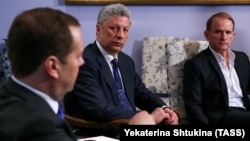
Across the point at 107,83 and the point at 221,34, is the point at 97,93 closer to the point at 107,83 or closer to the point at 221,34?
the point at 107,83

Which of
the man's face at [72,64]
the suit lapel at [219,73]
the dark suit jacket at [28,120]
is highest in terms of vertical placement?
the man's face at [72,64]

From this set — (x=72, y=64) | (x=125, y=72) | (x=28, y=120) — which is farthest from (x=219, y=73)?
(x=28, y=120)

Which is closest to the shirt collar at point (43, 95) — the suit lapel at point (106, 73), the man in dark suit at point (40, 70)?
the man in dark suit at point (40, 70)

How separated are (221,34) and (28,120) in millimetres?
2363

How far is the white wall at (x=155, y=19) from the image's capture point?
3.18 m

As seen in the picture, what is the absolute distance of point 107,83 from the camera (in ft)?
8.11

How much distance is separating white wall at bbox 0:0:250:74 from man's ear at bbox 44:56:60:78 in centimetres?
223

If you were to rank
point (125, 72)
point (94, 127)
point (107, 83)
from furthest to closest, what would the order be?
point (125, 72) < point (107, 83) < point (94, 127)

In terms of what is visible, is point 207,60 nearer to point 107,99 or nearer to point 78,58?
point 107,99

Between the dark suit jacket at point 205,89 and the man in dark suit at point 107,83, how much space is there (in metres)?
0.45

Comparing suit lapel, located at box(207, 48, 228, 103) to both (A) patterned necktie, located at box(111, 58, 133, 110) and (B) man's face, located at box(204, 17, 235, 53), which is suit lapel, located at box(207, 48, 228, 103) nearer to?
(B) man's face, located at box(204, 17, 235, 53)

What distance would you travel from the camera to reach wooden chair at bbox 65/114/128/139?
231 centimetres

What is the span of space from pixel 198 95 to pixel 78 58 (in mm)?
2040

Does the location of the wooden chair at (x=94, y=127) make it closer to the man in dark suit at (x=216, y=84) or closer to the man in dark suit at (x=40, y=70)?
the man in dark suit at (x=216, y=84)
